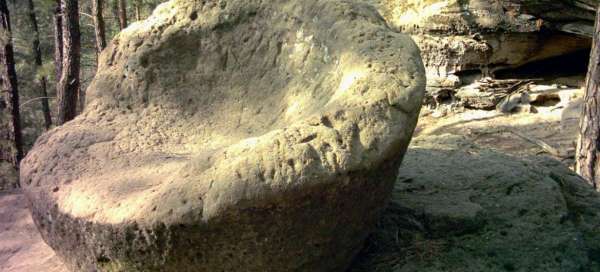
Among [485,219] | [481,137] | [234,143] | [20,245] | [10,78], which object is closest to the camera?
[234,143]

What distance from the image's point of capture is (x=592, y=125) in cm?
395

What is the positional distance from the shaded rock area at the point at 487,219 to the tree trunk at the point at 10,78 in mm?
6774

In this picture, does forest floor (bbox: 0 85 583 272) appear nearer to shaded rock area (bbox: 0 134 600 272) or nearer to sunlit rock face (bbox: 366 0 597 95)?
shaded rock area (bbox: 0 134 600 272)

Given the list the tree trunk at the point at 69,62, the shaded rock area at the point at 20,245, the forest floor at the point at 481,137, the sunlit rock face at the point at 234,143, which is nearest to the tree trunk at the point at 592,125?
the forest floor at the point at 481,137

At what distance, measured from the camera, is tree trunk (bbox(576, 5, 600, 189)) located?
3.89m

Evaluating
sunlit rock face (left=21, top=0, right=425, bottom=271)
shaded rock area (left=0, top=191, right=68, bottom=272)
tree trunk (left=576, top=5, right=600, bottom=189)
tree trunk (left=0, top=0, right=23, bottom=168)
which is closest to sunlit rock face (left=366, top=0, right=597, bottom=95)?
tree trunk (left=576, top=5, right=600, bottom=189)

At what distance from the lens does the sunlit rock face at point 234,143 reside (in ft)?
6.15

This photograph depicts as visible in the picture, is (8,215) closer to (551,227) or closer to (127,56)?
(127,56)

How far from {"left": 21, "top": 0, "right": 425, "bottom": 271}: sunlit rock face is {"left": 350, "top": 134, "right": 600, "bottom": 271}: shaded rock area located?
0.41m

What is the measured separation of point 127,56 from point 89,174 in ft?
3.45

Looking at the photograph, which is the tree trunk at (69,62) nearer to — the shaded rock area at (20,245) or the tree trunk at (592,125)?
the shaded rock area at (20,245)

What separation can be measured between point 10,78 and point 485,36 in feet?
22.2

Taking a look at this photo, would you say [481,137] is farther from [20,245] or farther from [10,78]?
[10,78]

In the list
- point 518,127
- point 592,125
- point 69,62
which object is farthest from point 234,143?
point 69,62
